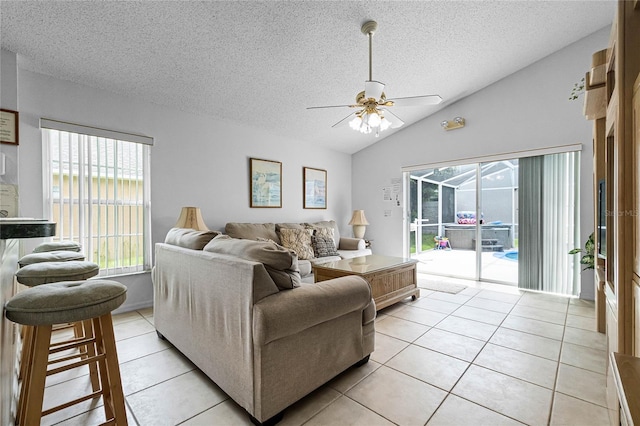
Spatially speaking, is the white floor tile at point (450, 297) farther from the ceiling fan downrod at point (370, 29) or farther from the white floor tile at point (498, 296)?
the ceiling fan downrod at point (370, 29)

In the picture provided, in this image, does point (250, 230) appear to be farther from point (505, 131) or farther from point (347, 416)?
point (505, 131)

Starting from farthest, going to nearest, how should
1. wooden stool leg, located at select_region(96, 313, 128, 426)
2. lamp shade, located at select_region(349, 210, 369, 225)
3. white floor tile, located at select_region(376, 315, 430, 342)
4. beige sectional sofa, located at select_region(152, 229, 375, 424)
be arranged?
lamp shade, located at select_region(349, 210, 369, 225), white floor tile, located at select_region(376, 315, 430, 342), beige sectional sofa, located at select_region(152, 229, 375, 424), wooden stool leg, located at select_region(96, 313, 128, 426)

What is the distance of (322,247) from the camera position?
4344mm

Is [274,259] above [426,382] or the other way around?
above

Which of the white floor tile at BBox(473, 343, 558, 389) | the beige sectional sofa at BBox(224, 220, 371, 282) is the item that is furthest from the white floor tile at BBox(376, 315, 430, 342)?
the beige sectional sofa at BBox(224, 220, 371, 282)

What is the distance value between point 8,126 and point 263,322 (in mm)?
2902

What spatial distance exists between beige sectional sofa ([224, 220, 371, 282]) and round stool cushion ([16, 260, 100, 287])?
2.05 m

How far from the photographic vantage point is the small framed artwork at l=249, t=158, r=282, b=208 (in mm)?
4289

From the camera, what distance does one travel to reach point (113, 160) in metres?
3.10

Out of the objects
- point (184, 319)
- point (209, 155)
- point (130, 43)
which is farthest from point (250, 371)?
point (209, 155)

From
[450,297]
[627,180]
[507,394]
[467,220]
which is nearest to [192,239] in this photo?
[507,394]

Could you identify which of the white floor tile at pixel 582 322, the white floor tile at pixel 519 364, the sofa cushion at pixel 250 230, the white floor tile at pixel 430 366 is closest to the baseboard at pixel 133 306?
the sofa cushion at pixel 250 230

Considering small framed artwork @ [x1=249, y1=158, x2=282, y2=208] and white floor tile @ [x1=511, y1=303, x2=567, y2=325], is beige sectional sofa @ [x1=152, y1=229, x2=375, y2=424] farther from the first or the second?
small framed artwork @ [x1=249, y1=158, x2=282, y2=208]

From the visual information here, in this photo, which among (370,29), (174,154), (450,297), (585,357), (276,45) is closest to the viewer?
(585,357)
